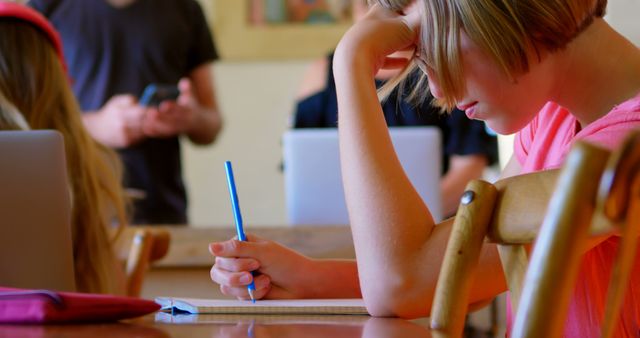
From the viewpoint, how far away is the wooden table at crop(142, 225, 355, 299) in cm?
215

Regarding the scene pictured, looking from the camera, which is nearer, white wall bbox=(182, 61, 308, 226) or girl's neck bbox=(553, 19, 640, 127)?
girl's neck bbox=(553, 19, 640, 127)

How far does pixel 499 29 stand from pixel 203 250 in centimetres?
136

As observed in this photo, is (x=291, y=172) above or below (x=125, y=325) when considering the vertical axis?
below

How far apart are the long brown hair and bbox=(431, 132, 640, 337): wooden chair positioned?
957 mm

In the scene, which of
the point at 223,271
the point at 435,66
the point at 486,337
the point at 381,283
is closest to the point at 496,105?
the point at 435,66

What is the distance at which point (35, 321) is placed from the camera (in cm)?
83

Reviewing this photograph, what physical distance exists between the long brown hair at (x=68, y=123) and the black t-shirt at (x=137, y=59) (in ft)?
3.98

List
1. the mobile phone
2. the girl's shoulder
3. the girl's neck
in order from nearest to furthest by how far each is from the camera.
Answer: the girl's shoulder, the girl's neck, the mobile phone

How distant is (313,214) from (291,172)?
126mm

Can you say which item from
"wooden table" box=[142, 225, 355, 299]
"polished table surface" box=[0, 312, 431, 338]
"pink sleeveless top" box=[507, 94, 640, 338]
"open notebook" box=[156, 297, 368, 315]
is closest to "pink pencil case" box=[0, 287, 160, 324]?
"polished table surface" box=[0, 312, 431, 338]

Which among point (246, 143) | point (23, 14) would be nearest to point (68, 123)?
point (23, 14)

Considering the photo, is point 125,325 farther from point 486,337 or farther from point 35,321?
point 486,337

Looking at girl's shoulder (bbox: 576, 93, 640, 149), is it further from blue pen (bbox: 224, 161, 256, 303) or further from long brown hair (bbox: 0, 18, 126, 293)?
long brown hair (bbox: 0, 18, 126, 293)

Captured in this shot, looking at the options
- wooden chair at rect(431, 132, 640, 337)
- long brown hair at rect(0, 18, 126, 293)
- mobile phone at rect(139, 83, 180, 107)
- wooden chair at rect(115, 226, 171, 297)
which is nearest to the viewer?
wooden chair at rect(431, 132, 640, 337)
